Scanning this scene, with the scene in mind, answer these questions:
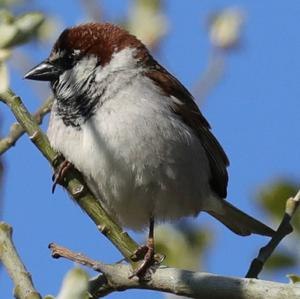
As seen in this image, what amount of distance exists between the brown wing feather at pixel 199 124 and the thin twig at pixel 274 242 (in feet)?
3.81

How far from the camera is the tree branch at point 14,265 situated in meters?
1.26

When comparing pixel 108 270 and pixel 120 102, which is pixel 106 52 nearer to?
pixel 120 102

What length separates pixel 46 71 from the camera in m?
2.73

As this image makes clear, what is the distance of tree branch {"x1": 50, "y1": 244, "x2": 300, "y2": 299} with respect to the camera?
135cm

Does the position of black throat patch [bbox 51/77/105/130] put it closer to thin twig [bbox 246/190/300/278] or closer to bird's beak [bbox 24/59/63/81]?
bird's beak [bbox 24/59/63/81]

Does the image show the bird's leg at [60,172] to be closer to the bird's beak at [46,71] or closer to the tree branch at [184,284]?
the bird's beak at [46,71]

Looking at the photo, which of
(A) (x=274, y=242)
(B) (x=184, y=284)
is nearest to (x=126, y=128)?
(A) (x=274, y=242)

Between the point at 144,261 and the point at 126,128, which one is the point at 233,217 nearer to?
the point at 126,128

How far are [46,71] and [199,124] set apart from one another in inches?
29.1

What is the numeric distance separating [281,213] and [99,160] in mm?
1141

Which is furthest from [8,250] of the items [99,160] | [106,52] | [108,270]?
[106,52]

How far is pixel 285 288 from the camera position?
1272 millimetres

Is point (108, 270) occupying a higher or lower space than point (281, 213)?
higher

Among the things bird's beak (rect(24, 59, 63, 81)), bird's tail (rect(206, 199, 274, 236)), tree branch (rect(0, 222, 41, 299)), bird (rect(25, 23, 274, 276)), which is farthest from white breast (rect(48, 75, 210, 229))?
tree branch (rect(0, 222, 41, 299))
